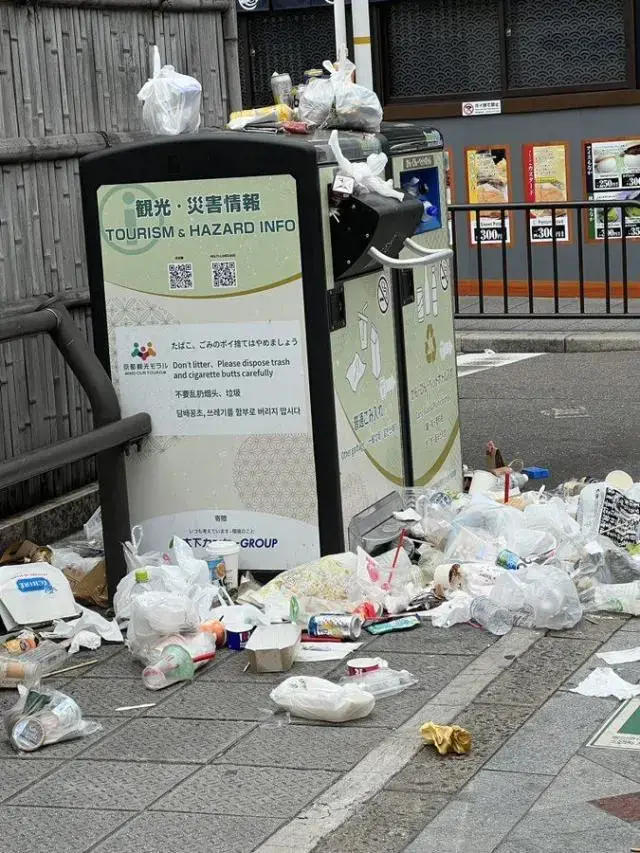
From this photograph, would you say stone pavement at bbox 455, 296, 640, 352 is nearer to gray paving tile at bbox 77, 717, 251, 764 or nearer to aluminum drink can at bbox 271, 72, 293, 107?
aluminum drink can at bbox 271, 72, 293, 107

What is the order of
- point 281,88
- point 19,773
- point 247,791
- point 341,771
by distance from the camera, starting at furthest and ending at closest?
1. point 281,88
2. point 19,773
3. point 341,771
4. point 247,791

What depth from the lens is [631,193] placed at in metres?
15.0

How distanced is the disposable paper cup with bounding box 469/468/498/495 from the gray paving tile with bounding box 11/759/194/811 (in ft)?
10.4

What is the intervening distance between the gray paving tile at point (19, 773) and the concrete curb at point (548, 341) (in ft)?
29.6

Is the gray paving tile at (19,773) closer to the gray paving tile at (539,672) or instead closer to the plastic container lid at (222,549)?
the gray paving tile at (539,672)

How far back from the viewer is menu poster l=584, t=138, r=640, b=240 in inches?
589

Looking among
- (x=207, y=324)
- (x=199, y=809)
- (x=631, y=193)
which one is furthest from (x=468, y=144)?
(x=199, y=809)

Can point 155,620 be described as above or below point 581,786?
above

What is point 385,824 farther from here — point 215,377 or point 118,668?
point 215,377

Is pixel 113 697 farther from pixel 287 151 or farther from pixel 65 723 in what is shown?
pixel 287 151

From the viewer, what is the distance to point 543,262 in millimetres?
15555

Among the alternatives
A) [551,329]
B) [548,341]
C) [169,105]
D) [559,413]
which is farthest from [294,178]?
[551,329]

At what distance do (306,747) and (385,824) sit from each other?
65 centimetres

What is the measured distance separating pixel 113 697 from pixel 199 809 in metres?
1.11
